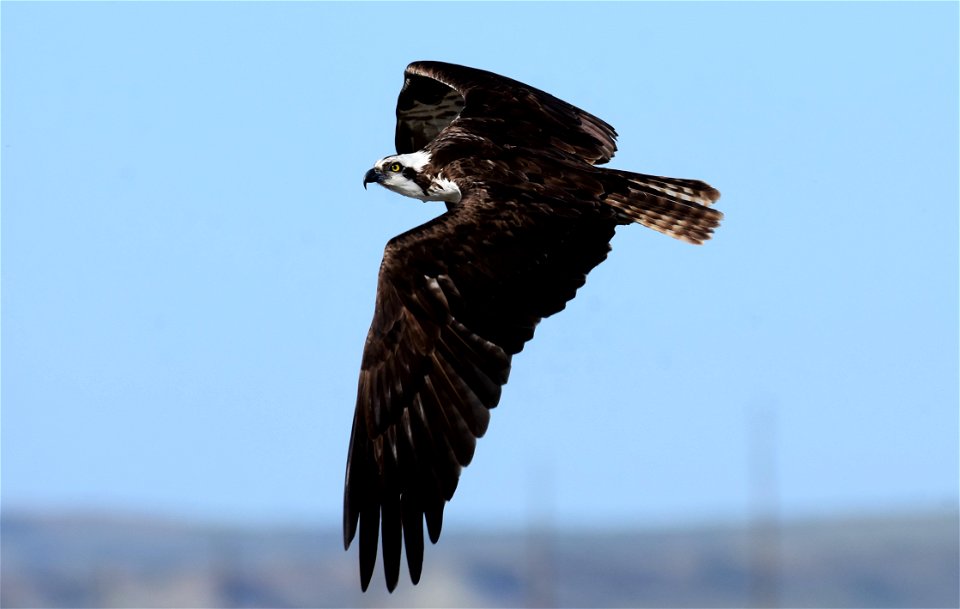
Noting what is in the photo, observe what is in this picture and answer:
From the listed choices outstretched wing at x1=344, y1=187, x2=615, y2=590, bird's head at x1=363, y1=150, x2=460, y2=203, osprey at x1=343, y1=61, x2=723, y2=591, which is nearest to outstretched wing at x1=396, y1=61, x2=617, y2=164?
bird's head at x1=363, y1=150, x2=460, y2=203

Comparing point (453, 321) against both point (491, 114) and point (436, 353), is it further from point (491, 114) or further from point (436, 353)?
point (491, 114)

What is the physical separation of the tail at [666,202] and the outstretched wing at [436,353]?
929 millimetres

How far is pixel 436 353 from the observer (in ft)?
42.0

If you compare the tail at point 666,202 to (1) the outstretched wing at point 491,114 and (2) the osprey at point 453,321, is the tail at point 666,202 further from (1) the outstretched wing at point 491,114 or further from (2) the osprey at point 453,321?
(1) the outstretched wing at point 491,114

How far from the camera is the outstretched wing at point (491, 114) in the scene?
14961 mm

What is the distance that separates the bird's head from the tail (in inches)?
42.7

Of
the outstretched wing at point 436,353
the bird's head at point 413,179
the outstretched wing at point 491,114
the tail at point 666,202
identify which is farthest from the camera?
the outstretched wing at point 491,114

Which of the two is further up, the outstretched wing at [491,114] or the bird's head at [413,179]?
the outstretched wing at [491,114]

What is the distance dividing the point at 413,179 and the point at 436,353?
2.13 meters

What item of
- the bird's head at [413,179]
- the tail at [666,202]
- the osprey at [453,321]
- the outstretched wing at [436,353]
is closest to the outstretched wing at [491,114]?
the bird's head at [413,179]

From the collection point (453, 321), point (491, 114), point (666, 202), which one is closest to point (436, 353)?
point (453, 321)

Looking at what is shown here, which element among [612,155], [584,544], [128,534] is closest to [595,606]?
[584,544]

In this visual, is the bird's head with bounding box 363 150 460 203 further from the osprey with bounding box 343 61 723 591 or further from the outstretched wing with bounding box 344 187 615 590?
the outstretched wing with bounding box 344 187 615 590

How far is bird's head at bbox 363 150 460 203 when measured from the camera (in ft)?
46.8
